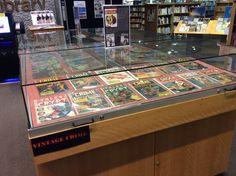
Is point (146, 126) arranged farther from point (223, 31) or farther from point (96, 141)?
point (223, 31)

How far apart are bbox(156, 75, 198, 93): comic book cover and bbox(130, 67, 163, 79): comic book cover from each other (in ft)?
0.21

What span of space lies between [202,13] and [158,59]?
2.49 m

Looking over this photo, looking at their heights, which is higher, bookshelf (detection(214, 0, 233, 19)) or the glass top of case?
bookshelf (detection(214, 0, 233, 19))

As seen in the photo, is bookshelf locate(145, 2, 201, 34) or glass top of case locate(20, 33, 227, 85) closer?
glass top of case locate(20, 33, 227, 85)

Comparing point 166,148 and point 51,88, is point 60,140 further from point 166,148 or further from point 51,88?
point 166,148

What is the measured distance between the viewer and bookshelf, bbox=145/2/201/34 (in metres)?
8.19

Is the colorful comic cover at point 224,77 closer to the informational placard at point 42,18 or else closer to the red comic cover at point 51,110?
the red comic cover at point 51,110

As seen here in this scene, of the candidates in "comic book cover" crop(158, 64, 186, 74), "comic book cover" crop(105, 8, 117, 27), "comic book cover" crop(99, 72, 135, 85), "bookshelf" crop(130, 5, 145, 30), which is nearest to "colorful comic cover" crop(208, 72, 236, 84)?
"comic book cover" crop(158, 64, 186, 74)

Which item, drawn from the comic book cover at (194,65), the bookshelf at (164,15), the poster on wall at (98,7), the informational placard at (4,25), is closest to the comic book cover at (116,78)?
the comic book cover at (194,65)

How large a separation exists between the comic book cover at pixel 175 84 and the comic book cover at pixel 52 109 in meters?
0.63

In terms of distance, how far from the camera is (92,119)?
42.3 inches

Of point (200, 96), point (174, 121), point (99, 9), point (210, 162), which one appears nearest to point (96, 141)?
point (174, 121)

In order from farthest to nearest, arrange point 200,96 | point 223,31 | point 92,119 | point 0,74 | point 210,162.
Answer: point 0,74
point 223,31
point 210,162
point 200,96
point 92,119

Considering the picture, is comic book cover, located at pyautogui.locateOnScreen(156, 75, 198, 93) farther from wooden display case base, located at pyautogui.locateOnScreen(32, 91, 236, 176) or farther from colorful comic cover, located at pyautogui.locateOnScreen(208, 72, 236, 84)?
colorful comic cover, located at pyautogui.locateOnScreen(208, 72, 236, 84)
